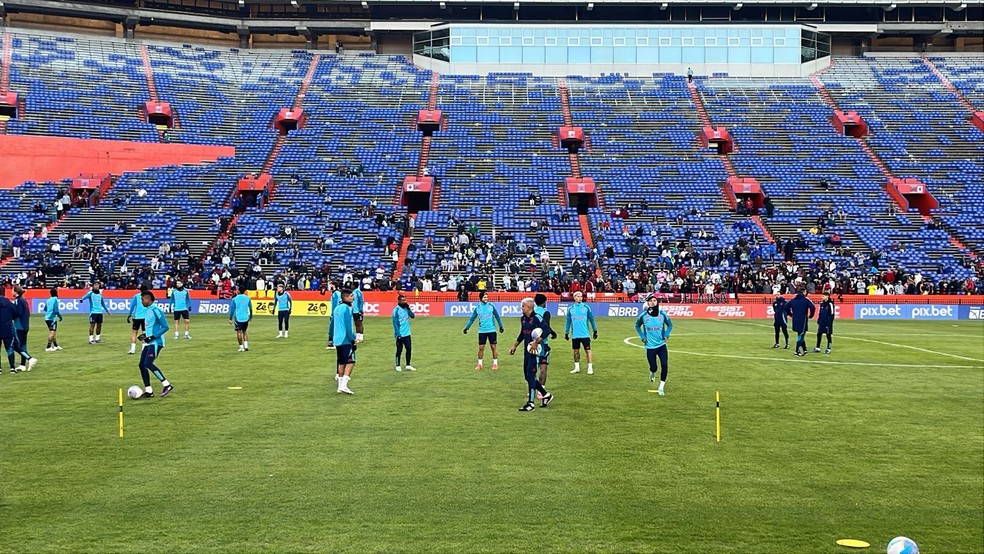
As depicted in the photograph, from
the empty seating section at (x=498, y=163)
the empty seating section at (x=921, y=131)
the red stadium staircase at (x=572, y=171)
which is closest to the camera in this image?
the empty seating section at (x=498, y=163)

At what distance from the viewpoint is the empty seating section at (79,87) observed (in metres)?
69.6

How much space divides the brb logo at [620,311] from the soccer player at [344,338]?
103 feet

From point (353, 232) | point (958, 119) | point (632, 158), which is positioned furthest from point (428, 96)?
point (958, 119)

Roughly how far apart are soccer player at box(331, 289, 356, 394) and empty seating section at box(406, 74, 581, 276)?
34.4 meters

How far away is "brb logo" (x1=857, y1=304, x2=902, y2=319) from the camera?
50312mm

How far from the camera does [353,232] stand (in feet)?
199

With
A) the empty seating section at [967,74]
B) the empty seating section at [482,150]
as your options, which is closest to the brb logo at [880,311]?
the empty seating section at [482,150]

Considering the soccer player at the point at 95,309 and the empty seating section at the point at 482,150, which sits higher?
the empty seating section at the point at 482,150

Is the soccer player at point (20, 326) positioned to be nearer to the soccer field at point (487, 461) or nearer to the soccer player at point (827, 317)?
the soccer field at point (487, 461)

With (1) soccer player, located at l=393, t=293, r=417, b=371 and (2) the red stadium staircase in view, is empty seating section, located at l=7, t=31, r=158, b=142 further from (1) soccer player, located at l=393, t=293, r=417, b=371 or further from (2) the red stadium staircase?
(1) soccer player, located at l=393, t=293, r=417, b=371

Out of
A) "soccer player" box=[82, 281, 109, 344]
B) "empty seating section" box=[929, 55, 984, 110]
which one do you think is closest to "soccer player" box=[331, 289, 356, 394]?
"soccer player" box=[82, 281, 109, 344]

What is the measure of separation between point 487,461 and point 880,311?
42.3m

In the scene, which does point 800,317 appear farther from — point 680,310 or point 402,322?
point 680,310

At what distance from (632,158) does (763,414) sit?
184ft
